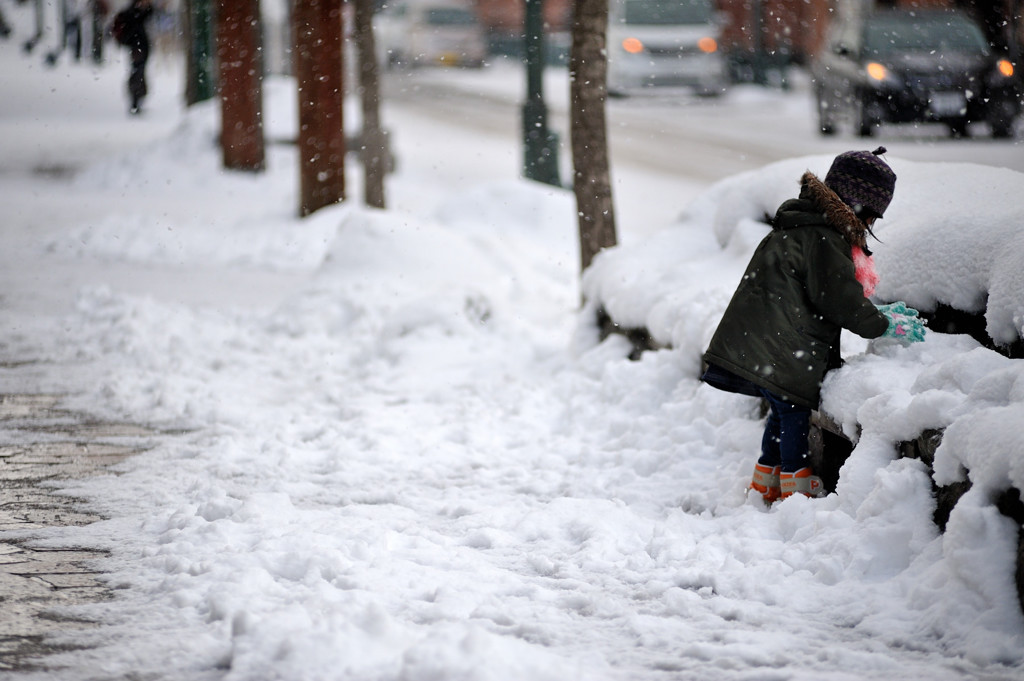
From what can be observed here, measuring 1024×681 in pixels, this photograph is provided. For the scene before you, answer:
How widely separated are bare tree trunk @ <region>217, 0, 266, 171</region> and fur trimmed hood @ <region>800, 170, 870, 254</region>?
1051 centimetres

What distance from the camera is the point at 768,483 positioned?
4.21m

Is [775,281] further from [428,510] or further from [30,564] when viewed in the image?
[30,564]

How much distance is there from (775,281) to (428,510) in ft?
5.16

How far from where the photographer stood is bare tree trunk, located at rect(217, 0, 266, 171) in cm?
1327

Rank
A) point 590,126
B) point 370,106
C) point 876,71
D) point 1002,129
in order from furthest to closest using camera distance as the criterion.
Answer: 1. point 1002,129
2. point 876,71
3. point 370,106
4. point 590,126

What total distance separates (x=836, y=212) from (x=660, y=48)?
18.5 m

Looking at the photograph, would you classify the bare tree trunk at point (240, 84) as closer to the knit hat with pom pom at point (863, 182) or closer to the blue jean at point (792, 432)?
the knit hat with pom pom at point (863, 182)

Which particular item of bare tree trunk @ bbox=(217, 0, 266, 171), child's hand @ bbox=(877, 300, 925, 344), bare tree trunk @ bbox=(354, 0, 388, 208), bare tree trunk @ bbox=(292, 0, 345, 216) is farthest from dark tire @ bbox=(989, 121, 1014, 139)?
child's hand @ bbox=(877, 300, 925, 344)

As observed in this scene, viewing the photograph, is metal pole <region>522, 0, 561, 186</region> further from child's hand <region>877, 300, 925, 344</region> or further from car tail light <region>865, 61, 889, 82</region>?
child's hand <region>877, 300, 925, 344</region>

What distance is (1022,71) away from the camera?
52.1 feet

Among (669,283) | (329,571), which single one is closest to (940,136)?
(669,283)

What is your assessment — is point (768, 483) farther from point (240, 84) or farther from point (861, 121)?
point (861, 121)

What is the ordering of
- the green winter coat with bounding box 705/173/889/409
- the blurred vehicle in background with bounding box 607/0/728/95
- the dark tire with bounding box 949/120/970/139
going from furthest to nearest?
the blurred vehicle in background with bounding box 607/0/728/95 < the dark tire with bounding box 949/120/970/139 < the green winter coat with bounding box 705/173/889/409

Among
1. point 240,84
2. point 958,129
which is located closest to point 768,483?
point 240,84
